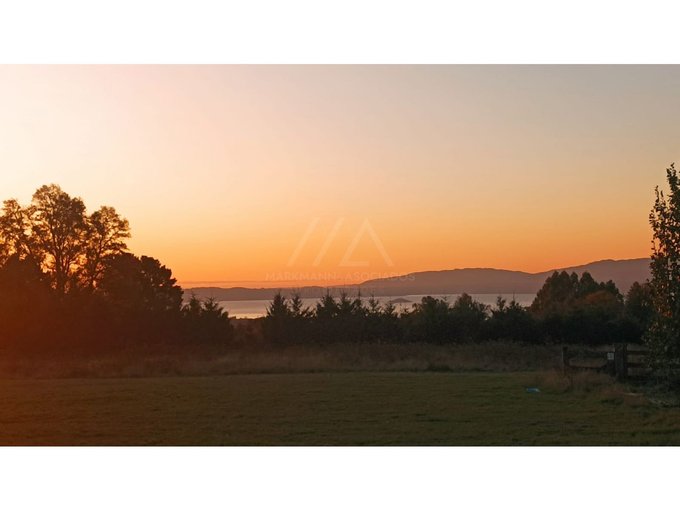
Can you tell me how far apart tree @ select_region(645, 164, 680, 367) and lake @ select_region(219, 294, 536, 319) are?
11341 mm

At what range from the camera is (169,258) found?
24.2 meters

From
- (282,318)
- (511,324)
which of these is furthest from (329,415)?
(511,324)

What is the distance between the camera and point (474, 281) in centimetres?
2497

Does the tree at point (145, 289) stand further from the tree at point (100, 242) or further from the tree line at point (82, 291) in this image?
the tree at point (100, 242)

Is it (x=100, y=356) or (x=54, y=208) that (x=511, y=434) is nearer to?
(x=100, y=356)

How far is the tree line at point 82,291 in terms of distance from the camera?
30672mm

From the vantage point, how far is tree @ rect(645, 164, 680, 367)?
16594 millimetres

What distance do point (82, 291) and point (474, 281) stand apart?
62.3 ft

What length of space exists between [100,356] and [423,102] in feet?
60.3

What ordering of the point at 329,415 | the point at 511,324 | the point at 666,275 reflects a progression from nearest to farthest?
the point at 329,415
the point at 666,275
the point at 511,324

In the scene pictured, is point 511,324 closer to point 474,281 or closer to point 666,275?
point 474,281

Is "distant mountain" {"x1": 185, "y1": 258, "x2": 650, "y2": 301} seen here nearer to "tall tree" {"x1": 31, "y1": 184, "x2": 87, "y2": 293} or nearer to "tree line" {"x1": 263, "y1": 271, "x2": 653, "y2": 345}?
"tree line" {"x1": 263, "y1": 271, "x2": 653, "y2": 345}

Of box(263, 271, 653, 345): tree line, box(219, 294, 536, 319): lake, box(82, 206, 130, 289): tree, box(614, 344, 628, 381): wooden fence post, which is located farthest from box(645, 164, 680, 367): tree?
box(82, 206, 130, 289): tree

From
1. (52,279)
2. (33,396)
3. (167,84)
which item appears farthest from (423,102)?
(52,279)
